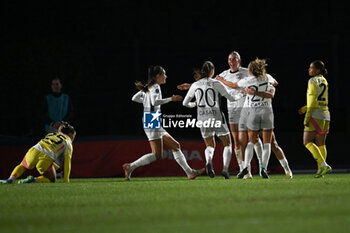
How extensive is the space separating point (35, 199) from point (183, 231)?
10.6 ft

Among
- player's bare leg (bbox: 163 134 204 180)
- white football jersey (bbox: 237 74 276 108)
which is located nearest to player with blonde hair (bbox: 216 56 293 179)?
white football jersey (bbox: 237 74 276 108)

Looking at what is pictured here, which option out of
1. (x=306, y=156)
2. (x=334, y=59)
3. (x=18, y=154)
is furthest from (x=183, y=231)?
(x=334, y=59)

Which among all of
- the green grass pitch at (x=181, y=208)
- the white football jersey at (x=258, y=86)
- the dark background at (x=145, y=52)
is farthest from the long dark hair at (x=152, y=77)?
the dark background at (x=145, y=52)

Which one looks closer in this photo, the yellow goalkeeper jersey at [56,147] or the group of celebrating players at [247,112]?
the yellow goalkeeper jersey at [56,147]

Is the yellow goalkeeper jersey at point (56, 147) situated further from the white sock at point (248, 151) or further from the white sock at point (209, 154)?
the white sock at point (248, 151)

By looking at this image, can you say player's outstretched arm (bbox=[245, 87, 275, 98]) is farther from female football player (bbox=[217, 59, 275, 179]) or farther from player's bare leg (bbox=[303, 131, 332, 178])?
player's bare leg (bbox=[303, 131, 332, 178])

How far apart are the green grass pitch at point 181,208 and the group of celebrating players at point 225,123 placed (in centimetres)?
148

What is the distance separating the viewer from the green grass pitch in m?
5.89

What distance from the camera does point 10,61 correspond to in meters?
21.3

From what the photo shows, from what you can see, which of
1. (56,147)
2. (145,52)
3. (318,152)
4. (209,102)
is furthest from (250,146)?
(145,52)

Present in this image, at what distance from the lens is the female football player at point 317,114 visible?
11750 mm

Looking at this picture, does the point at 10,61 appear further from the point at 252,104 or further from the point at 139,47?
the point at 252,104

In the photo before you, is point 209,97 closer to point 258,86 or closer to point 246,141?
point 258,86

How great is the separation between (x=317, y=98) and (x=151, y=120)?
277 centimetres
